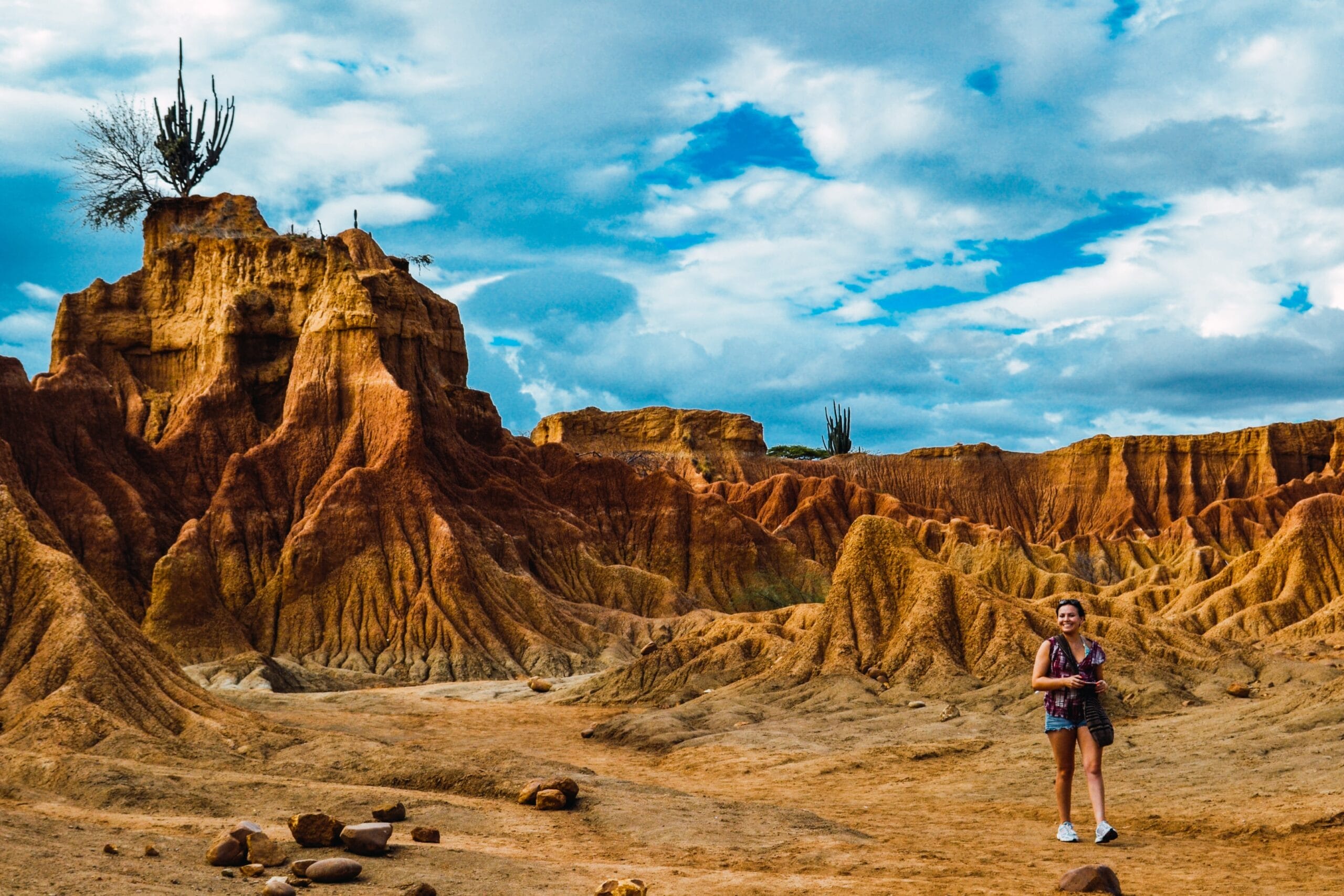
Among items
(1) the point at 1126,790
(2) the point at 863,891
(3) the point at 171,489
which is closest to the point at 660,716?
(1) the point at 1126,790

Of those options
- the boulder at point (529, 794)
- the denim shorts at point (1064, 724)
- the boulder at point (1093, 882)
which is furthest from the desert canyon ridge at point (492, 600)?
the denim shorts at point (1064, 724)

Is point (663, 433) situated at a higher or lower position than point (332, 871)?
higher

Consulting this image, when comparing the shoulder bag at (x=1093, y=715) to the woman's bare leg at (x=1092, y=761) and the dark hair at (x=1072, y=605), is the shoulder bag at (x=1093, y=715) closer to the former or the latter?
the woman's bare leg at (x=1092, y=761)

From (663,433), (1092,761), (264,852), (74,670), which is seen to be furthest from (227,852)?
(663,433)

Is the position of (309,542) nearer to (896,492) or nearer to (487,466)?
(487,466)

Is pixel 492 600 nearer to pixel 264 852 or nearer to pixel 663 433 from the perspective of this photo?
pixel 264 852

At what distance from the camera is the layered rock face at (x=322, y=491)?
55031 millimetres

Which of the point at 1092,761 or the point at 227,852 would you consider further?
the point at 227,852

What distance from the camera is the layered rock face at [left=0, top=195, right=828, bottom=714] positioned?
2167 inches

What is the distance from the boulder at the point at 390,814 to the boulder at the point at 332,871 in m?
3.43

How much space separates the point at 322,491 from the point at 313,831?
47839 millimetres

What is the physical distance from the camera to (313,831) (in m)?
14.7

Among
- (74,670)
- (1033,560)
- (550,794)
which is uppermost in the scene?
(1033,560)

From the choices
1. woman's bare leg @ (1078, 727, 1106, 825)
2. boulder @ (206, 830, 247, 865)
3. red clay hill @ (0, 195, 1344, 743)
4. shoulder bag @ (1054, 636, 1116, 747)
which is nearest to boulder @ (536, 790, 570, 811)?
boulder @ (206, 830, 247, 865)
